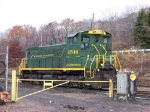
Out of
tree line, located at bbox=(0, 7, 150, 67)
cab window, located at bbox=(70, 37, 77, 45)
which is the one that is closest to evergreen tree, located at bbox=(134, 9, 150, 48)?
tree line, located at bbox=(0, 7, 150, 67)

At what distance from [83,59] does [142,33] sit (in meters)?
25.6

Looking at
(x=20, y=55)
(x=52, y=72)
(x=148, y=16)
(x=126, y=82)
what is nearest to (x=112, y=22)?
(x=148, y=16)

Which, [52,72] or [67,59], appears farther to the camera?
[52,72]

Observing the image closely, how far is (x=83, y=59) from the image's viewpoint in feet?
46.3

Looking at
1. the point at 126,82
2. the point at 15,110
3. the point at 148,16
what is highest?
the point at 148,16

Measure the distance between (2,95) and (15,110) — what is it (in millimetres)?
1456

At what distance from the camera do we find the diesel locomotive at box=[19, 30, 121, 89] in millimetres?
13683

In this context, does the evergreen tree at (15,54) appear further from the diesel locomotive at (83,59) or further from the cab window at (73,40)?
the cab window at (73,40)

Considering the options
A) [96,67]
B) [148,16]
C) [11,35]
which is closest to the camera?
[96,67]

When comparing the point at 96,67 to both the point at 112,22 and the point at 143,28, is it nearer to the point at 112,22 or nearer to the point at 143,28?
the point at 143,28

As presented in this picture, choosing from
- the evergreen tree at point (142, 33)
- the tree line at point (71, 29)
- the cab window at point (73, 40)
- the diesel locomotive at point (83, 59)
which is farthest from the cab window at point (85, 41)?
the tree line at point (71, 29)

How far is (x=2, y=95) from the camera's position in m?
8.81

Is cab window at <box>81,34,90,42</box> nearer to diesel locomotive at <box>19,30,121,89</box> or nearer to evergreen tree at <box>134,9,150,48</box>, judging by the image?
diesel locomotive at <box>19,30,121,89</box>

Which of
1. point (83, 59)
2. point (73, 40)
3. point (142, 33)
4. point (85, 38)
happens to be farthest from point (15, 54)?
point (83, 59)
